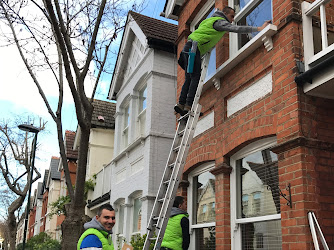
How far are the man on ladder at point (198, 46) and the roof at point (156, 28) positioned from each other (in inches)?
177

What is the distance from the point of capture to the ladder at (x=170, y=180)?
4.98 meters

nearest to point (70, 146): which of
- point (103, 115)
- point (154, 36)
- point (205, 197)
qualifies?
point (103, 115)

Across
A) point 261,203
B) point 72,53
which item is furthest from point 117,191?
point 261,203

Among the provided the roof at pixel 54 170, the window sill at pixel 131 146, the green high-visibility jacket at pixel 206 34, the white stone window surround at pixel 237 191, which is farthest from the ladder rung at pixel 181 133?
the roof at pixel 54 170

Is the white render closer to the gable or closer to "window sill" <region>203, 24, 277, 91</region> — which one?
"window sill" <region>203, 24, 277, 91</region>

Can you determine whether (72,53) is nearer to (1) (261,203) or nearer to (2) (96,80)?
(2) (96,80)

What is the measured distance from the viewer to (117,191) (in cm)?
1280

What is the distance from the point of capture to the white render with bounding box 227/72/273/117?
5.66 metres

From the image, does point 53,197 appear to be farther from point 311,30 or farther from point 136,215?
point 311,30

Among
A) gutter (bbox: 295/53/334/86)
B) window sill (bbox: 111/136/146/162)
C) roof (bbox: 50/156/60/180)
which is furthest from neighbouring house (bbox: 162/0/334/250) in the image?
roof (bbox: 50/156/60/180)

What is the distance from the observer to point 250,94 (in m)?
6.03

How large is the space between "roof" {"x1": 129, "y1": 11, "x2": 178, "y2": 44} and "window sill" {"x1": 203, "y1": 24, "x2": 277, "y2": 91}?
14.5 ft

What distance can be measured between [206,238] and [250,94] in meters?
2.69

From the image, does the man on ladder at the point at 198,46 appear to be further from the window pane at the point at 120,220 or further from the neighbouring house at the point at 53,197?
the neighbouring house at the point at 53,197
